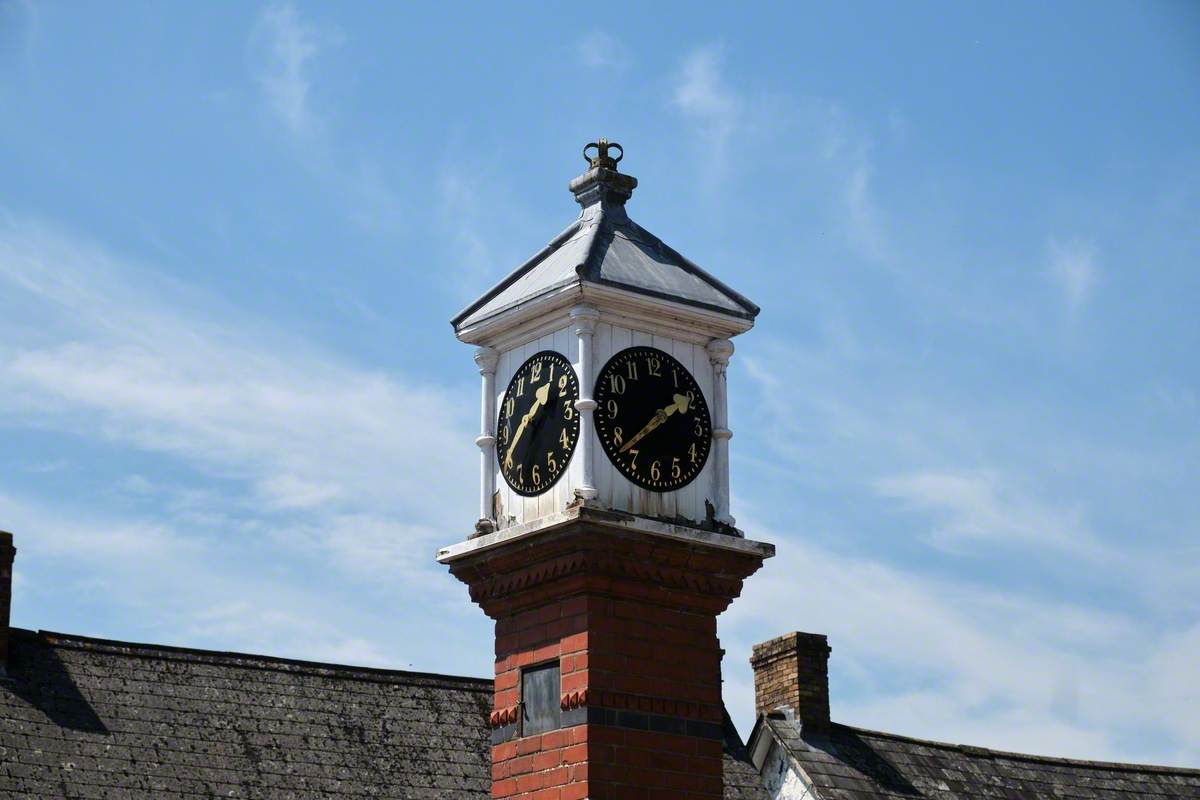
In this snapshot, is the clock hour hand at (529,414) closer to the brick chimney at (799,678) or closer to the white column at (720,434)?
the white column at (720,434)

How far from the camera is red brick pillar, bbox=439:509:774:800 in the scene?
650 inches

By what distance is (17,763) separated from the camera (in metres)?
23.1

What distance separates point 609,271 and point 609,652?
308 centimetres

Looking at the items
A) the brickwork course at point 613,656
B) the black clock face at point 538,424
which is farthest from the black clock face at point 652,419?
the brickwork course at point 613,656

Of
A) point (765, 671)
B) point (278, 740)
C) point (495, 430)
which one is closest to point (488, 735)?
point (278, 740)

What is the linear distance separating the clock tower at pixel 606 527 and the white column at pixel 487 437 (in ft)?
0.05

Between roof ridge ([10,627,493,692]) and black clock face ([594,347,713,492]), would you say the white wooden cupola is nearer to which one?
black clock face ([594,347,713,492])

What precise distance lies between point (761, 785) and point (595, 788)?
13.2 metres

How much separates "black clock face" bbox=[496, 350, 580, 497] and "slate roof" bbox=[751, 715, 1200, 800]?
12.3 meters

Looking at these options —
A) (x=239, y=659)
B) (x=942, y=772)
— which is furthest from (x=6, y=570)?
(x=942, y=772)

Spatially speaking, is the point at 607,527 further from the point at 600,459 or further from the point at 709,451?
the point at 709,451

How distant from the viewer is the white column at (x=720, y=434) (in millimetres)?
17547

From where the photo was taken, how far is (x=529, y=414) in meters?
17.5

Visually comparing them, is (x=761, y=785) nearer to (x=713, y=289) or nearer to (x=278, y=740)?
(x=278, y=740)
